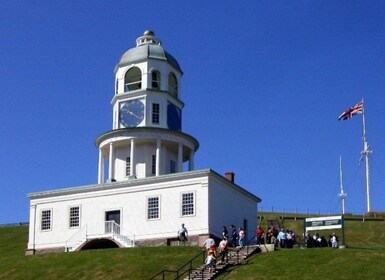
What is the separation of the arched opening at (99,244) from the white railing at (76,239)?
466 mm

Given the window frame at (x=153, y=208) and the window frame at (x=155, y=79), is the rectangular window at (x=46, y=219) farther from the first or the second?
the window frame at (x=155, y=79)

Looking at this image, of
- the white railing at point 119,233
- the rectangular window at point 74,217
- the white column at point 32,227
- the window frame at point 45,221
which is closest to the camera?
the white railing at point 119,233

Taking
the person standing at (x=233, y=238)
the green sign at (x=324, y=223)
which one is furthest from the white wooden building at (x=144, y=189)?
the green sign at (x=324, y=223)

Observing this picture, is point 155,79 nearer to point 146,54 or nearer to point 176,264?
point 146,54

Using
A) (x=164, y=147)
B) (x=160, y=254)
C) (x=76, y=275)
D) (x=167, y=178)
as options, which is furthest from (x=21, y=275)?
(x=164, y=147)

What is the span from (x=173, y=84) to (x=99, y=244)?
13628 millimetres

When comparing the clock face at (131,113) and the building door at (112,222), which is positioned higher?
the clock face at (131,113)

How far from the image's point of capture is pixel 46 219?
5403 cm

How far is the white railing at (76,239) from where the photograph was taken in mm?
51875

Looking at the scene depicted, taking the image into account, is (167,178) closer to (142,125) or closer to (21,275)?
(142,125)

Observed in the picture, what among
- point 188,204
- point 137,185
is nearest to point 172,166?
point 137,185

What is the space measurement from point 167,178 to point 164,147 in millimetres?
5370

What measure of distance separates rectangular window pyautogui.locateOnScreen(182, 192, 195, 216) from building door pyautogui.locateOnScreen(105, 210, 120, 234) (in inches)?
198

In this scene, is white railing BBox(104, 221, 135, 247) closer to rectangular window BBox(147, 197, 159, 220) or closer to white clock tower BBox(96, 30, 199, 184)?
rectangular window BBox(147, 197, 159, 220)
